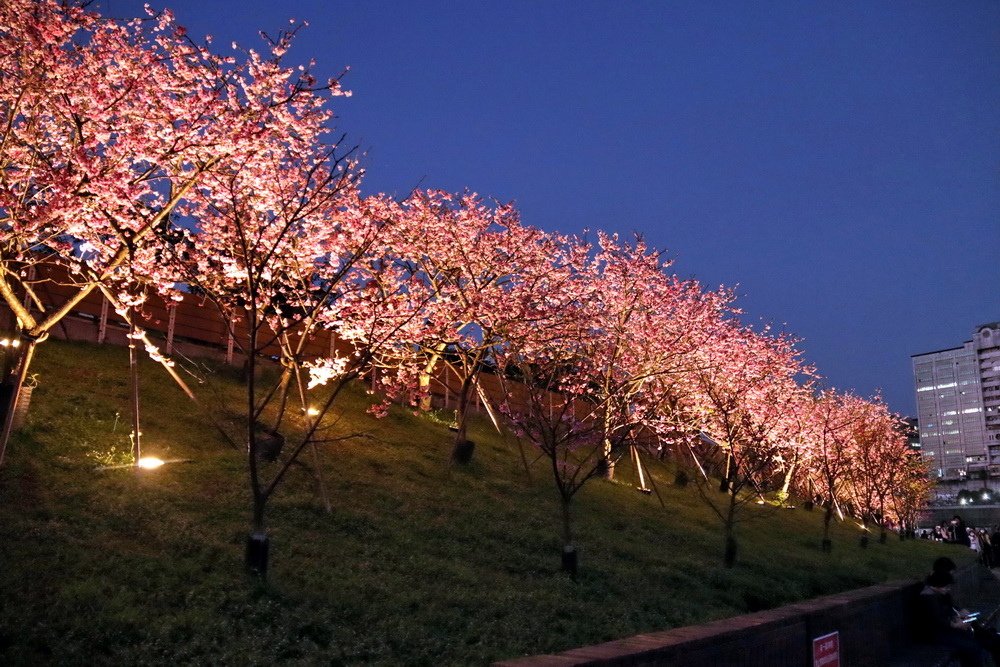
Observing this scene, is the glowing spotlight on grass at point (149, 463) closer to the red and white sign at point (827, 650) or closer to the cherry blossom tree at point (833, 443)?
the red and white sign at point (827, 650)

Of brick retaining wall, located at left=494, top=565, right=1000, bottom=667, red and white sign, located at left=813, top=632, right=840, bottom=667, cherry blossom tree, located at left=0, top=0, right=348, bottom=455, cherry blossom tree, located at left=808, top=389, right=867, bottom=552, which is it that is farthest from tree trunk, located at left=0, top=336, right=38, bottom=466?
cherry blossom tree, located at left=808, top=389, right=867, bottom=552

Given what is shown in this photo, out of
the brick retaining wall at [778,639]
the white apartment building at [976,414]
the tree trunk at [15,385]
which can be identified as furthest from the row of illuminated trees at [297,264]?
the white apartment building at [976,414]

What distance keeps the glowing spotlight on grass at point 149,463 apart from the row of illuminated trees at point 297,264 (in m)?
1.97

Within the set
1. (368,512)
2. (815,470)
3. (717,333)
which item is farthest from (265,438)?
(815,470)

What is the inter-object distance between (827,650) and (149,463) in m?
12.7

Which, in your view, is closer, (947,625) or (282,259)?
(947,625)

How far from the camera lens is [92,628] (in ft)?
26.2

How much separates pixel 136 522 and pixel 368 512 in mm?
4591

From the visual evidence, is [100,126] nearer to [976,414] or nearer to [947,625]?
[947,625]

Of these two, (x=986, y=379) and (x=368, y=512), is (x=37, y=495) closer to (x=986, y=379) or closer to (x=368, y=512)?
(x=368, y=512)

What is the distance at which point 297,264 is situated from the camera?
755 inches

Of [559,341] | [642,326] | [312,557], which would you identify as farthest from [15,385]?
[642,326]

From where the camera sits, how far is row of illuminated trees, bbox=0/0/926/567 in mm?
13070

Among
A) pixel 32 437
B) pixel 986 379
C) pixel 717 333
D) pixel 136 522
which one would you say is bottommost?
pixel 136 522
